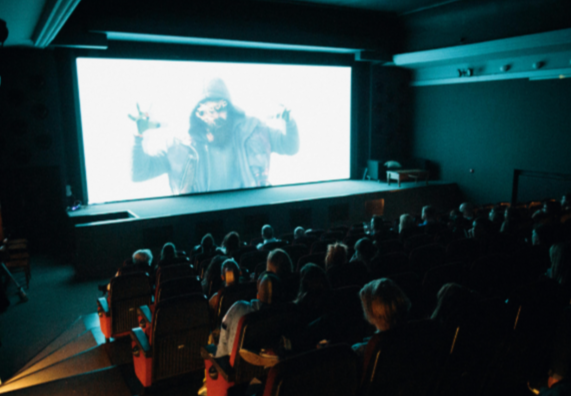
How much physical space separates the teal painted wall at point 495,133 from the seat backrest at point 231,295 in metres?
9.56

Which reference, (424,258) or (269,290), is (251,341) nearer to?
(269,290)

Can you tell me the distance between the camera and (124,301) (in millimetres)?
4184

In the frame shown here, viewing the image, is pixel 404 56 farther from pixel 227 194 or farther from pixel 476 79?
pixel 227 194

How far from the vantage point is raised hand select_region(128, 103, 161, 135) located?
9.91m

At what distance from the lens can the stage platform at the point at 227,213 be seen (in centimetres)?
779

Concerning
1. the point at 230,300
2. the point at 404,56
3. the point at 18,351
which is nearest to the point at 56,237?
the point at 18,351

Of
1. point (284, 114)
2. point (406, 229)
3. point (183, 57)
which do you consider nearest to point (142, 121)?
point (183, 57)

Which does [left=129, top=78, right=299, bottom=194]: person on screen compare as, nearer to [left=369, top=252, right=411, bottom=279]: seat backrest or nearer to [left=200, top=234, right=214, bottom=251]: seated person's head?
[left=200, top=234, right=214, bottom=251]: seated person's head

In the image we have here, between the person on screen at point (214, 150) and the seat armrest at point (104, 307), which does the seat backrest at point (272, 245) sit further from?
the person on screen at point (214, 150)

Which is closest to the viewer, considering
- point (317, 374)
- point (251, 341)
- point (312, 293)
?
point (317, 374)

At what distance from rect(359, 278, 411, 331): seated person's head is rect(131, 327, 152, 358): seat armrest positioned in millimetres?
1698

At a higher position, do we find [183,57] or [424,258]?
[183,57]

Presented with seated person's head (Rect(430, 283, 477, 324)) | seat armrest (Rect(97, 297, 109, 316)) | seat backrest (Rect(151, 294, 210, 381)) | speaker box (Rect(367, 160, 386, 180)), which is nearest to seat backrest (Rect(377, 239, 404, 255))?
seated person's head (Rect(430, 283, 477, 324))

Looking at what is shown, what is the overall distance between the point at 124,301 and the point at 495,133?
1069cm
